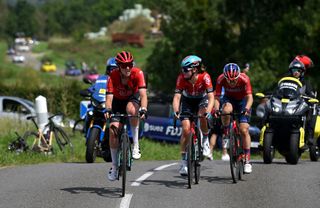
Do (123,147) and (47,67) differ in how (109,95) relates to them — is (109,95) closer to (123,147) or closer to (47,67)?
(123,147)

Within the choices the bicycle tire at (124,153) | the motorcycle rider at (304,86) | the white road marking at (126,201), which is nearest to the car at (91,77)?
the motorcycle rider at (304,86)

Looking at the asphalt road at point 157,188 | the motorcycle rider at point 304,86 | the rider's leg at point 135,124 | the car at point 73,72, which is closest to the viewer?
the asphalt road at point 157,188

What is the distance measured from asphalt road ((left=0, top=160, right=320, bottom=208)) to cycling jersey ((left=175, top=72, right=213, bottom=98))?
1364 mm

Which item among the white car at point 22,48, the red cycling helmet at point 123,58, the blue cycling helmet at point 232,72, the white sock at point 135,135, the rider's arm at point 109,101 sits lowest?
the white sock at point 135,135

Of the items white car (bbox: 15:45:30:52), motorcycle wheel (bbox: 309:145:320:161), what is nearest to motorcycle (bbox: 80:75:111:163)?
motorcycle wheel (bbox: 309:145:320:161)

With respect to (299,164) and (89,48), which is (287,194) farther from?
(89,48)

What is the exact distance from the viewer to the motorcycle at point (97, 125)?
16016 mm

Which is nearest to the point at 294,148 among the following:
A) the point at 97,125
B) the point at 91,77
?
the point at 97,125

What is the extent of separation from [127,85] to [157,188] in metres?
1.55

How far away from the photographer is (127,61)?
1214 cm

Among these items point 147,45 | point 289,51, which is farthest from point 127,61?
point 147,45

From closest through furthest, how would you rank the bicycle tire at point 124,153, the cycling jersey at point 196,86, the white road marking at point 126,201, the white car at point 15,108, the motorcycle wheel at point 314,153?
the white road marking at point 126,201, the bicycle tire at point 124,153, the cycling jersey at point 196,86, the motorcycle wheel at point 314,153, the white car at point 15,108

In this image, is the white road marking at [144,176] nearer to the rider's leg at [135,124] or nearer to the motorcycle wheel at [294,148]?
the rider's leg at [135,124]

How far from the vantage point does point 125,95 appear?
1253cm
